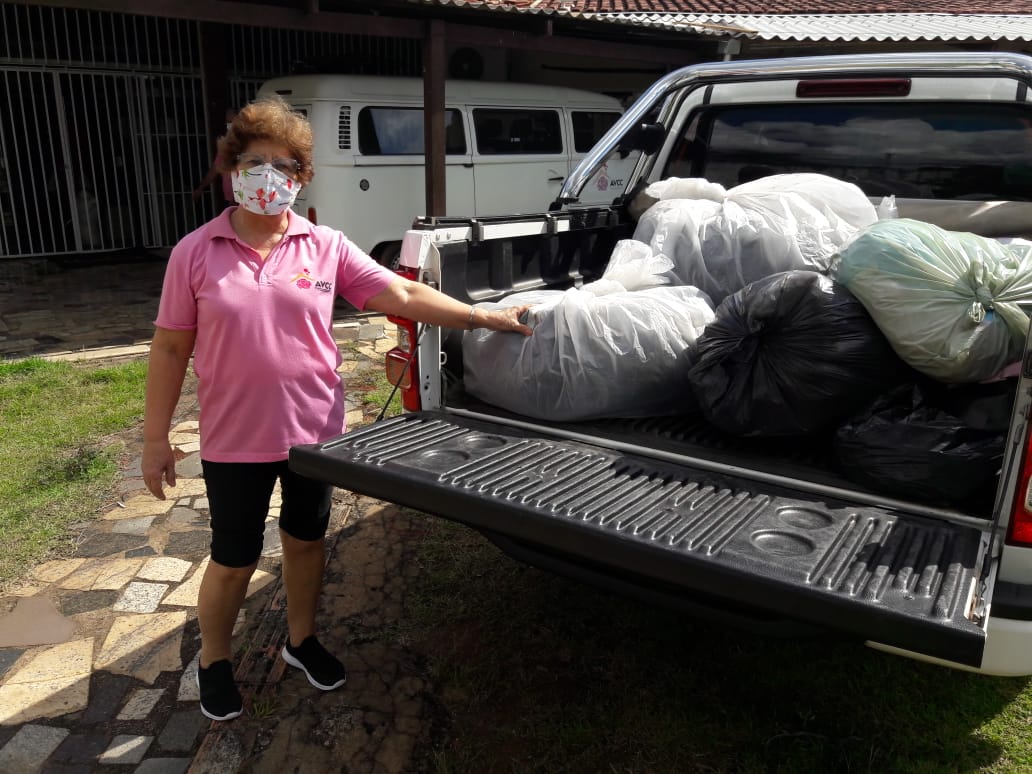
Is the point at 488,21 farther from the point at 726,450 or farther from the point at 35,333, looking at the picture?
the point at 726,450

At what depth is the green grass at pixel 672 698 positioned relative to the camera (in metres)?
2.49

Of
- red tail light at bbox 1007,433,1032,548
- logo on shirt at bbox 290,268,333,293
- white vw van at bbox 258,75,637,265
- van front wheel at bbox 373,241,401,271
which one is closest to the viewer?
red tail light at bbox 1007,433,1032,548

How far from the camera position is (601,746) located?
8.30 ft

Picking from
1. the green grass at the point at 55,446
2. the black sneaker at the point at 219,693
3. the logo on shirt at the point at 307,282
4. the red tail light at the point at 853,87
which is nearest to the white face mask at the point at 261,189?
the logo on shirt at the point at 307,282

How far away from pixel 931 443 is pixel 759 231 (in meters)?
1.22

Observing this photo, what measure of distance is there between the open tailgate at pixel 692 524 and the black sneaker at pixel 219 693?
82 centimetres

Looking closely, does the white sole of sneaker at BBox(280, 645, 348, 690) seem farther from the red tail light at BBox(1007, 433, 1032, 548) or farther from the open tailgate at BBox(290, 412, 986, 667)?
the red tail light at BBox(1007, 433, 1032, 548)

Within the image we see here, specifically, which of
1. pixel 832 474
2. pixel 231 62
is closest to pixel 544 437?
pixel 832 474

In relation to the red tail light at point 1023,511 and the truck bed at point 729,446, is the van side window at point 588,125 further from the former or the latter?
the red tail light at point 1023,511

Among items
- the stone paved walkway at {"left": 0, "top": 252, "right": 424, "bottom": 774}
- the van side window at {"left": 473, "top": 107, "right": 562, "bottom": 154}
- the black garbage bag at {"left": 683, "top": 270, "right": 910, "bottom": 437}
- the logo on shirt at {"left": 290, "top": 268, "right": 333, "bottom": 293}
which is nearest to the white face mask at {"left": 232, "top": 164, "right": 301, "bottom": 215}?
the logo on shirt at {"left": 290, "top": 268, "right": 333, "bottom": 293}

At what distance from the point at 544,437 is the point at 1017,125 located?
238cm

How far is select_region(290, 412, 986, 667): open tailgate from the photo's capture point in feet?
5.33

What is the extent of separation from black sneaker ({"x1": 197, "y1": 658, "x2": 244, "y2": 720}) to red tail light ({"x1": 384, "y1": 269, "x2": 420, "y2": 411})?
1.01 metres

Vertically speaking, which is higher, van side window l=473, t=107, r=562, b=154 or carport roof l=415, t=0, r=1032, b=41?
carport roof l=415, t=0, r=1032, b=41
